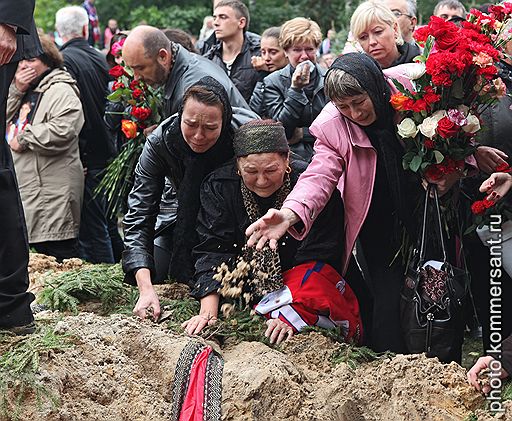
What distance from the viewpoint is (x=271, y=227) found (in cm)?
444

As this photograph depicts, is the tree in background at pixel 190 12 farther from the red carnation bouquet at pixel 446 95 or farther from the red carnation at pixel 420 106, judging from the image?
the red carnation at pixel 420 106

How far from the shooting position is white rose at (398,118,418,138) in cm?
457

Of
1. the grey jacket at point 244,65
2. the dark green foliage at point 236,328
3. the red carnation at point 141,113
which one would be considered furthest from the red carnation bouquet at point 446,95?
the grey jacket at point 244,65

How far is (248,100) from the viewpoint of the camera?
752 centimetres

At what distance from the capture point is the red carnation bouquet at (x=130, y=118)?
6691 mm

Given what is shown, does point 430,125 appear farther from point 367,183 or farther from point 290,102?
point 290,102

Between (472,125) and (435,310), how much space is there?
91cm

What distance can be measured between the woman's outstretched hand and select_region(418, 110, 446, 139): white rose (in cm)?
73

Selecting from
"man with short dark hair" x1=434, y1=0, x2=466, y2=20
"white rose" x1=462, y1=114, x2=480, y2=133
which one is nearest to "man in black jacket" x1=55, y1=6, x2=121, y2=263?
"man with short dark hair" x1=434, y1=0, x2=466, y2=20

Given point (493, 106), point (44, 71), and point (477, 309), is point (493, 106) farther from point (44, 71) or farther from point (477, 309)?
point (44, 71)

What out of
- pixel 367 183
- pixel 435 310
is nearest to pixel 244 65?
pixel 367 183

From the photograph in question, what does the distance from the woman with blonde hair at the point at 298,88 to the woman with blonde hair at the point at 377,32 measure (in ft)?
2.48

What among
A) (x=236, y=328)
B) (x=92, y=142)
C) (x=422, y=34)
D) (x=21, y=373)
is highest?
(x=422, y=34)

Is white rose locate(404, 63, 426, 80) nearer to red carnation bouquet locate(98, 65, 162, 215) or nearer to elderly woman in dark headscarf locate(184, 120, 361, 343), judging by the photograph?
elderly woman in dark headscarf locate(184, 120, 361, 343)
